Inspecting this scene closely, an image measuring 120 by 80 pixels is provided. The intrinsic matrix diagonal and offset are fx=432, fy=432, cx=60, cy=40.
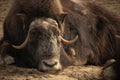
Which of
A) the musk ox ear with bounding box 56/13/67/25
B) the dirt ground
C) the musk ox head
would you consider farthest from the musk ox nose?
the musk ox ear with bounding box 56/13/67/25

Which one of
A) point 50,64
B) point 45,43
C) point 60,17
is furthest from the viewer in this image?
point 60,17

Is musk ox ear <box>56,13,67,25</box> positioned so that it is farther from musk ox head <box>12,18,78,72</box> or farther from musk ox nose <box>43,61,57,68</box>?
musk ox nose <box>43,61,57,68</box>

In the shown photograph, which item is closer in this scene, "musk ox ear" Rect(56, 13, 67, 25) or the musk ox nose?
the musk ox nose

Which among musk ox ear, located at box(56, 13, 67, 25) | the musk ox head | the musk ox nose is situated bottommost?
the musk ox nose

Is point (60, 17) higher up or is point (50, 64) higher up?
point (60, 17)

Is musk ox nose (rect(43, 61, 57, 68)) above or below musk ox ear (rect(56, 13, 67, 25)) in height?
below

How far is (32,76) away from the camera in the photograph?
5312 millimetres

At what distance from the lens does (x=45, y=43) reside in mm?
5488

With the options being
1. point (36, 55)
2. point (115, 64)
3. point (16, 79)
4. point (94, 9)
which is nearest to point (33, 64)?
point (36, 55)

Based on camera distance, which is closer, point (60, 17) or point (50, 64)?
point (50, 64)

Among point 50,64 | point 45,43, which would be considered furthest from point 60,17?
point 50,64

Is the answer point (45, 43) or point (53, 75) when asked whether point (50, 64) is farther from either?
point (45, 43)

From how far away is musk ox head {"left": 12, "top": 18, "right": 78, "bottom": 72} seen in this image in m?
5.42

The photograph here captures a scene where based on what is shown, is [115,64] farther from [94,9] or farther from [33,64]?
[94,9]
